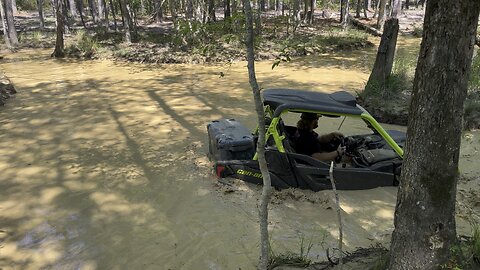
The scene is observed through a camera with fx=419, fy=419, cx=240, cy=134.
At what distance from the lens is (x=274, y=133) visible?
4934 millimetres

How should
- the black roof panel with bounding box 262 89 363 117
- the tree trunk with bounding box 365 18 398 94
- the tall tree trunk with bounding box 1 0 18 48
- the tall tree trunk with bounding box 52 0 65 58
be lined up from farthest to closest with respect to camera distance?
the tall tree trunk with bounding box 1 0 18 48, the tall tree trunk with bounding box 52 0 65 58, the tree trunk with bounding box 365 18 398 94, the black roof panel with bounding box 262 89 363 117

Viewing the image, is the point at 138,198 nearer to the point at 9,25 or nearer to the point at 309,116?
the point at 309,116

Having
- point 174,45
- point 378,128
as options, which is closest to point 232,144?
point 378,128

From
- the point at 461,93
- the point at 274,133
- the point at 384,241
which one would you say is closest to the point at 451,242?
the point at 461,93

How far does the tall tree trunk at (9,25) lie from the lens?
818 inches

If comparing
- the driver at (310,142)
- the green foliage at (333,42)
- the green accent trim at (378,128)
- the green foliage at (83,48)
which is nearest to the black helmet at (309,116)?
the driver at (310,142)

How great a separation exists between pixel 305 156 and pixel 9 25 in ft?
69.6

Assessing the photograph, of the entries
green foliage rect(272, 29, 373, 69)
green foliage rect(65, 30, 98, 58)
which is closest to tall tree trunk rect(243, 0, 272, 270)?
green foliage rect(272, 29, 373, 69)

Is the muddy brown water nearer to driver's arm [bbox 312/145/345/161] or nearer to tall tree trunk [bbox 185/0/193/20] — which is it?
driver's arm [bbox 312/145/345/161]

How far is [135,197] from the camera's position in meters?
5.58

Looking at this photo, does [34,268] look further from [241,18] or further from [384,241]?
[384,241]

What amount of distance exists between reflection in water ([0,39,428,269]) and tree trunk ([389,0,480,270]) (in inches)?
55.4

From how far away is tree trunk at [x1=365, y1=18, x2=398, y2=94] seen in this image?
30.6 ft

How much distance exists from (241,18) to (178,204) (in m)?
3.03
